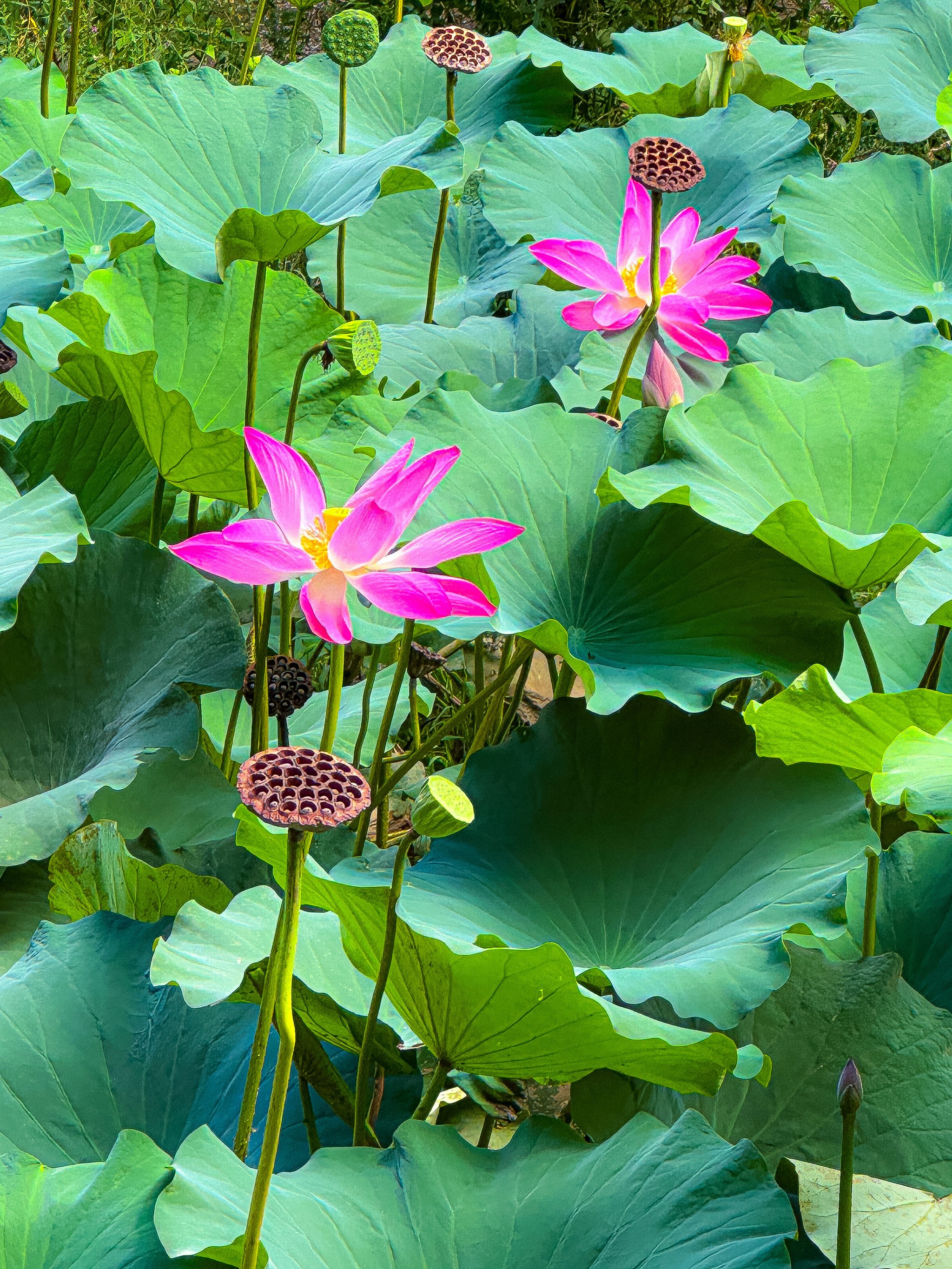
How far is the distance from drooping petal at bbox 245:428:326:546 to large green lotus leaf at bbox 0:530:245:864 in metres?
0.32

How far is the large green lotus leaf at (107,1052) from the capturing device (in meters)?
0.75

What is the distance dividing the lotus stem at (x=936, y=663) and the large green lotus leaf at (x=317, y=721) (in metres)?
0.49

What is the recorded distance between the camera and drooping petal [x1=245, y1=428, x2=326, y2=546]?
28.0 inches

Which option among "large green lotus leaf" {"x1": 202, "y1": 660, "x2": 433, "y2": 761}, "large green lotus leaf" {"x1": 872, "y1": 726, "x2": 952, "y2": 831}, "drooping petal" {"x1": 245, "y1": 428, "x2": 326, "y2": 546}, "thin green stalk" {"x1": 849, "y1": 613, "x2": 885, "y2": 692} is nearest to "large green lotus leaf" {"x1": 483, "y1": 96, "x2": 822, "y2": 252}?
"large green lotus leaf" {"x1": 202, "y1": 660, "x2": 433, "y2": 761}

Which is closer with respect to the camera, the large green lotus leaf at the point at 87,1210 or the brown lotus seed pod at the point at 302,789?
the brown lotus seed pod at the point at 302,789

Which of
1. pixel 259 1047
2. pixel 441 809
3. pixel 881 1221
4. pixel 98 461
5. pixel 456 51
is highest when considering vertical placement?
pixel 456 51

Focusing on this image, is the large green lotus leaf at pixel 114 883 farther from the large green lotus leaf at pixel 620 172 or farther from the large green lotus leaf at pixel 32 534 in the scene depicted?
the large green lotus leaf at pixel 620 172

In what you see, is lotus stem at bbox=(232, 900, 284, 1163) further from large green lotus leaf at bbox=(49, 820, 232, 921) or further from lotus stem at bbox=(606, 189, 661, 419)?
lotus stem at bbox=(606, 189, 661, 419)

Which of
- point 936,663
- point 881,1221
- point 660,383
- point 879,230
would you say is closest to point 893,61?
point 879,230

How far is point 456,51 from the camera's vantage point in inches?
51.0

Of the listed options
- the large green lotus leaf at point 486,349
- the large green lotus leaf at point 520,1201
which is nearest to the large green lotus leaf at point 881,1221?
the large green lotus leaf at point 520,1201

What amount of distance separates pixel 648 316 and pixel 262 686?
431 mm

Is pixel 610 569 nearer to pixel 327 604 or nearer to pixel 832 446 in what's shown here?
pixel 832 446

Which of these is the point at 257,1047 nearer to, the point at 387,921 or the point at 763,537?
the point at 387,921
